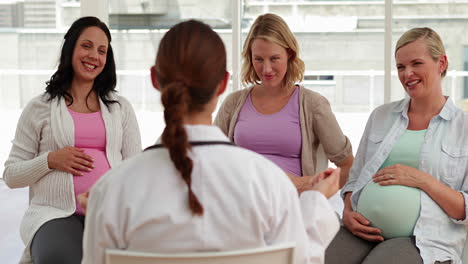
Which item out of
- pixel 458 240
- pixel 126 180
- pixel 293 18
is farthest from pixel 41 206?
pixel 293 18

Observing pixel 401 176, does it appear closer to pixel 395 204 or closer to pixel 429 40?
pixel 395 204

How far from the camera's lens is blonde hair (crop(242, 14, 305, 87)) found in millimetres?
2561

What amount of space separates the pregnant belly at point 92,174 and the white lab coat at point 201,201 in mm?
1050

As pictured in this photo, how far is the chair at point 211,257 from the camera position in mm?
1319

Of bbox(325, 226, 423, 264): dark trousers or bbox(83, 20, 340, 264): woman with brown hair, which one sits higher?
bbox(83, 20, 340, 264): woman with brown hair

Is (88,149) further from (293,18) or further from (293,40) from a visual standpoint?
(293,18)

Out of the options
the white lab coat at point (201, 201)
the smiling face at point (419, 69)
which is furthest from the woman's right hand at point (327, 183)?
the smiling face at point (419, 69)

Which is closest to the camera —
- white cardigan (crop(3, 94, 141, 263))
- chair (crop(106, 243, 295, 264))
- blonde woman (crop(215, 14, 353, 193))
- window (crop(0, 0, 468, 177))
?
chair (crop(106, 243, 295, 264))

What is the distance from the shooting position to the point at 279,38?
2561mm

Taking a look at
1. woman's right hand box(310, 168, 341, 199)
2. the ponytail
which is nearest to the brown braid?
the ponytail

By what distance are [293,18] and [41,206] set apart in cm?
419

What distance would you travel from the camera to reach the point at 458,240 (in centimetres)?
223

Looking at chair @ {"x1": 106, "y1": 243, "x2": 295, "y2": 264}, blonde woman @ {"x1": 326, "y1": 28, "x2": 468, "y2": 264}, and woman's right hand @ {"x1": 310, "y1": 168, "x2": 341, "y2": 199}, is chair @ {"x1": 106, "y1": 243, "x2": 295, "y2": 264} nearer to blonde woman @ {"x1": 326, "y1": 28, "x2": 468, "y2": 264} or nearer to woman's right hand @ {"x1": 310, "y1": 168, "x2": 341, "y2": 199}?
woman's right hand @ {"x1": 310, "y1": 168, "x2": 341, "y2": 199}

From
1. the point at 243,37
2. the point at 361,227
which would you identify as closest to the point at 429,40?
the point at 361,227
